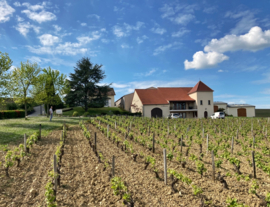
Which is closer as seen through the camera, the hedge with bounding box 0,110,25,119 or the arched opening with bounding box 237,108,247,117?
the hedge with bounding box 0,110,25,119

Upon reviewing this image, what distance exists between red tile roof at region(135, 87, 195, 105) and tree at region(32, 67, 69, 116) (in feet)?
54.2

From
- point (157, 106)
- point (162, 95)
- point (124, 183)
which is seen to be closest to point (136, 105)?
point (157, 106)

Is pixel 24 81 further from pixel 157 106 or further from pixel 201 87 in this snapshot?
pixel 201 87

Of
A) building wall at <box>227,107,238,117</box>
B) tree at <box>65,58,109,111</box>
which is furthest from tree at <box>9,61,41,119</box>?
building wall at <box>227,107,238,117</box>

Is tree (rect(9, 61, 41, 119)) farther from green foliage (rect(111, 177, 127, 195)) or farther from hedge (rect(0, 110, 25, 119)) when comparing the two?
green foliage (rect(111, 177, 127, 195))

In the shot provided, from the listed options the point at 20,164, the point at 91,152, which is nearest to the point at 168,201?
the point at 91,152

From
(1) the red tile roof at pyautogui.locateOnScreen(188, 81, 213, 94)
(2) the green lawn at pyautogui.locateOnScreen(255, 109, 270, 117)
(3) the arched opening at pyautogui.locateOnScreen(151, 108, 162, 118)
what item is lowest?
(2) the green lawn at pyautogui.locateOnScreen(255, 109, 270, 117)

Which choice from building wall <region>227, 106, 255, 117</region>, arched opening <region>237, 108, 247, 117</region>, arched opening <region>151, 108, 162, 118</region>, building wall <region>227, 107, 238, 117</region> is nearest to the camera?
arched opening <region>151, 108, 162, 118</region>

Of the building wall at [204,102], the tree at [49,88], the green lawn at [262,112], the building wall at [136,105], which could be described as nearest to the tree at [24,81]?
the tree at [49,88]

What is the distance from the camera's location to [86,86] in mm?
39875

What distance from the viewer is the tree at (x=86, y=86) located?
39281mm

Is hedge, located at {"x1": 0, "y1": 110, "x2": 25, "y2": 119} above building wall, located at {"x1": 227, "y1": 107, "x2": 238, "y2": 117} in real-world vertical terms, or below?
above

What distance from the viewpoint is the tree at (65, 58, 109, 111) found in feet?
129

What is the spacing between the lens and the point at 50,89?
30812mm
